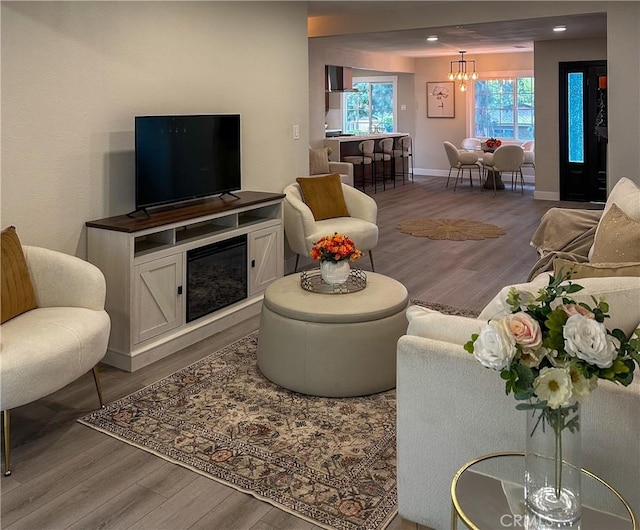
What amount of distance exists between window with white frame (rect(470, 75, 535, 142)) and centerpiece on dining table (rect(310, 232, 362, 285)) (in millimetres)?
10562

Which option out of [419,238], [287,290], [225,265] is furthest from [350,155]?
[287,290]

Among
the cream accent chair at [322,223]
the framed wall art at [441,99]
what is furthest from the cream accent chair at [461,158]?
the cream accent chair at [322,223]

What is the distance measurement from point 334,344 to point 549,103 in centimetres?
793

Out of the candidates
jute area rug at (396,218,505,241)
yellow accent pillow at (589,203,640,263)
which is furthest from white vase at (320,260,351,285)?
jute area rug at (396,218,505,241)

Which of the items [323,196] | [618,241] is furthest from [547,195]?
[618,241]

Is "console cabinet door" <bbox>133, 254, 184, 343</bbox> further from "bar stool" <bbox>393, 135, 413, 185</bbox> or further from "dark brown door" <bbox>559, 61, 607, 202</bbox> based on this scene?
"bar stool" <bbox>393, 135, 413, 185</bbox>

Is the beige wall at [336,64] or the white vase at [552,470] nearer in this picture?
the white vase at [552,470]

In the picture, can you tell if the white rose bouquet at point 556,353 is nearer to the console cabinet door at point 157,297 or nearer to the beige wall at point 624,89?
the console cabinet door at point 157,297

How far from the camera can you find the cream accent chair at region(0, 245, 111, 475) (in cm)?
248

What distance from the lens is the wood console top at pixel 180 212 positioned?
3.58 m

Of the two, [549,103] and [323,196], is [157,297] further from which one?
[549,103]

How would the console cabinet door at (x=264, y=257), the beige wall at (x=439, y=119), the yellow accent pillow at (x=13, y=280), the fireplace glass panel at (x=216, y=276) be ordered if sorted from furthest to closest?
the beige wall at (x=439, y=119)
the console cabinet door at (x=264, y=257)
the fireplace glass panel at (x=216, y=276)
the yellow accent pillow at (x=13, y=280)

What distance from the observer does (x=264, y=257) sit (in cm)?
473

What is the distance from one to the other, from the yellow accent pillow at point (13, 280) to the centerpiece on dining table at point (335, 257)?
4.86ft
